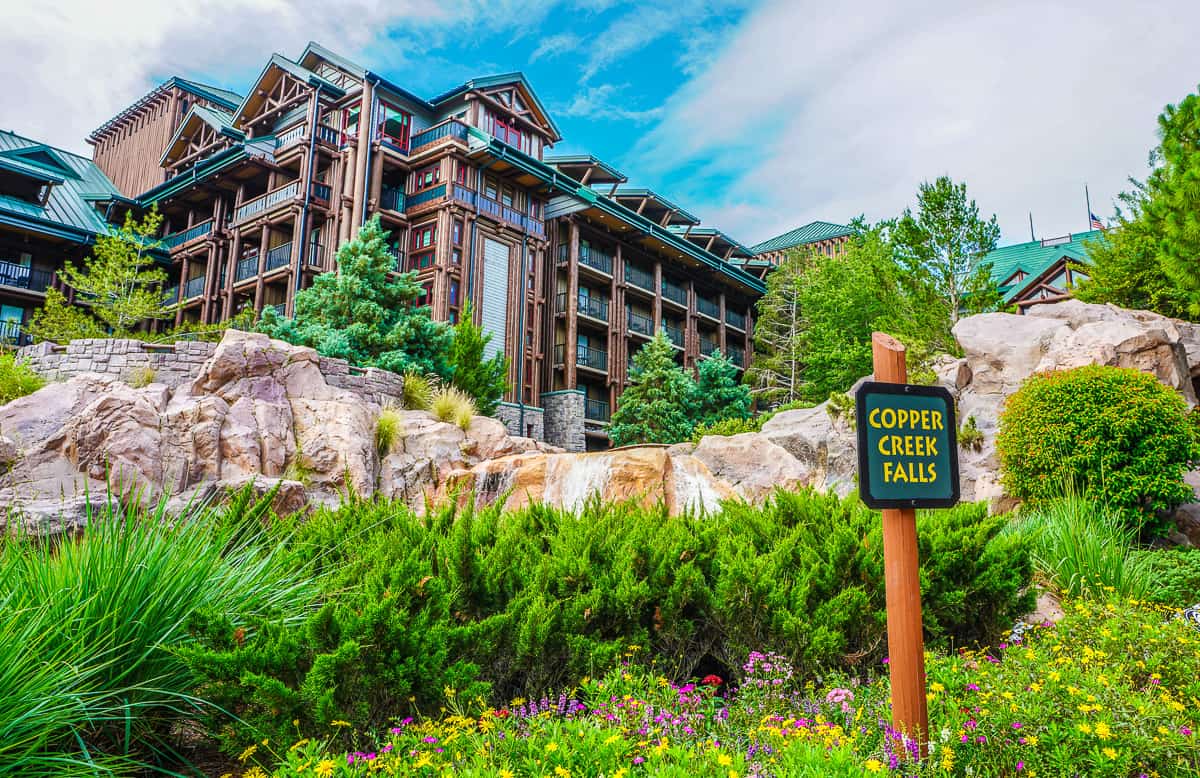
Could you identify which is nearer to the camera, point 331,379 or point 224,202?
point 331,379

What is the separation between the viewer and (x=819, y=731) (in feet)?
9.84

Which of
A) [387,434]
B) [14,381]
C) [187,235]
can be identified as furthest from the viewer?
A: [187,235]

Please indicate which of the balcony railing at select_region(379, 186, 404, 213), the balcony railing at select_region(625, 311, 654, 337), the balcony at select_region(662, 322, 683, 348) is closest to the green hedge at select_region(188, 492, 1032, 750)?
the balcony railing at select_region(379, 186, 404, 213)

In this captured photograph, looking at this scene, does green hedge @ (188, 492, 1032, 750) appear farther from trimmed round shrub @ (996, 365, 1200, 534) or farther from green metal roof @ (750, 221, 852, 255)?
green metal roof @ (750, 221, 852, 255)

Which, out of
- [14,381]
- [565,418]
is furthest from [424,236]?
[14,381]

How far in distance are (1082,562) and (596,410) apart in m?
24.4

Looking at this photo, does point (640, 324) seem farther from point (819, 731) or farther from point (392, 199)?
point (819, 731)

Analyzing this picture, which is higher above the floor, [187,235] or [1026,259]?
[1026,259]

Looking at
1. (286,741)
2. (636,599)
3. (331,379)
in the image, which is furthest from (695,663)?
(331,379)

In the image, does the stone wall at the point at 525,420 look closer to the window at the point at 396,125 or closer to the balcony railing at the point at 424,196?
the balcony railing at the point at 424,196

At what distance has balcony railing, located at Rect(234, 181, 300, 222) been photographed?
25311 millimetres

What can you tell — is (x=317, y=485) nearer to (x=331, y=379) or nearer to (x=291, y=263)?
(x=331, y=379)

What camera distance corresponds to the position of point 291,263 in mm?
24797

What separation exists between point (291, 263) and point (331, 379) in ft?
39.4
